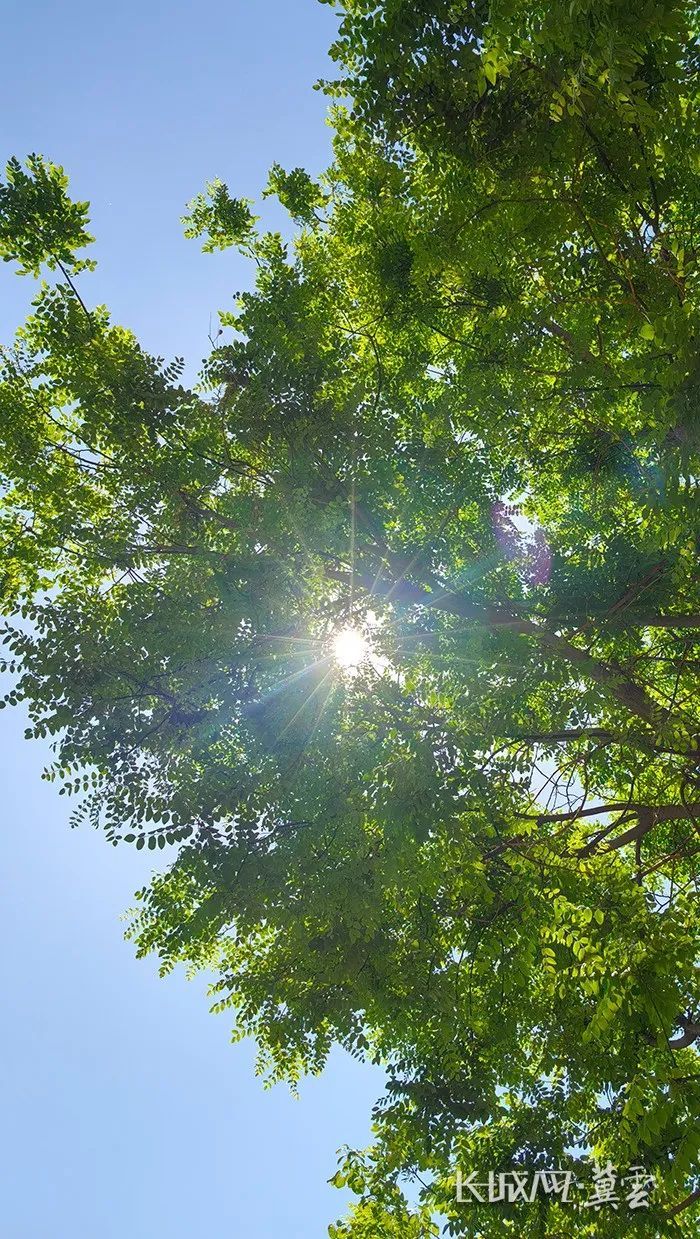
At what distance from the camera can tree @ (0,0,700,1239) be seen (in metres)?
3.98

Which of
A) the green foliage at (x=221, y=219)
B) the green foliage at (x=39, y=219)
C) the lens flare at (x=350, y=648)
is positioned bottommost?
the lens flare at (x=350, y=648)

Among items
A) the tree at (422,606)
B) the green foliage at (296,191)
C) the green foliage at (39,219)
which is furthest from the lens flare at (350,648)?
the green foliage at (296,191)

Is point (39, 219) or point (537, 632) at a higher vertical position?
point (39, 219)

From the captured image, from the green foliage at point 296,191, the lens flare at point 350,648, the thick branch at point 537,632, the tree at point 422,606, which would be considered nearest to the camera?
the tree at point 422,606

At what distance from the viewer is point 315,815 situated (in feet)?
15.6

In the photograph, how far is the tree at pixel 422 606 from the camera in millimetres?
3984

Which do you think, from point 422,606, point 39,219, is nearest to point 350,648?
point 422,606

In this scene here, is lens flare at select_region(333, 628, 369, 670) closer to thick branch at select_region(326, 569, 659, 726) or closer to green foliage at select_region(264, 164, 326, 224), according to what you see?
thick branch at select_region(326, 569, 659, 726)

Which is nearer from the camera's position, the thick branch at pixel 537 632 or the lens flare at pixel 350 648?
the lens flare at pixel 350 648

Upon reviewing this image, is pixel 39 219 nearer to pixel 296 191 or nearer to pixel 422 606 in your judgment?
pixel 296 191

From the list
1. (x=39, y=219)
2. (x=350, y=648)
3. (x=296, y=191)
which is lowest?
(x=350, y=648)

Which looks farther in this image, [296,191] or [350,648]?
[296,191]

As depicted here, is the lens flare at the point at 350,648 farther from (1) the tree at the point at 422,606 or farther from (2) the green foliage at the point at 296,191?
(2) the green foliage at the point at 296,191

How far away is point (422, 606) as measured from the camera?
5555mm
